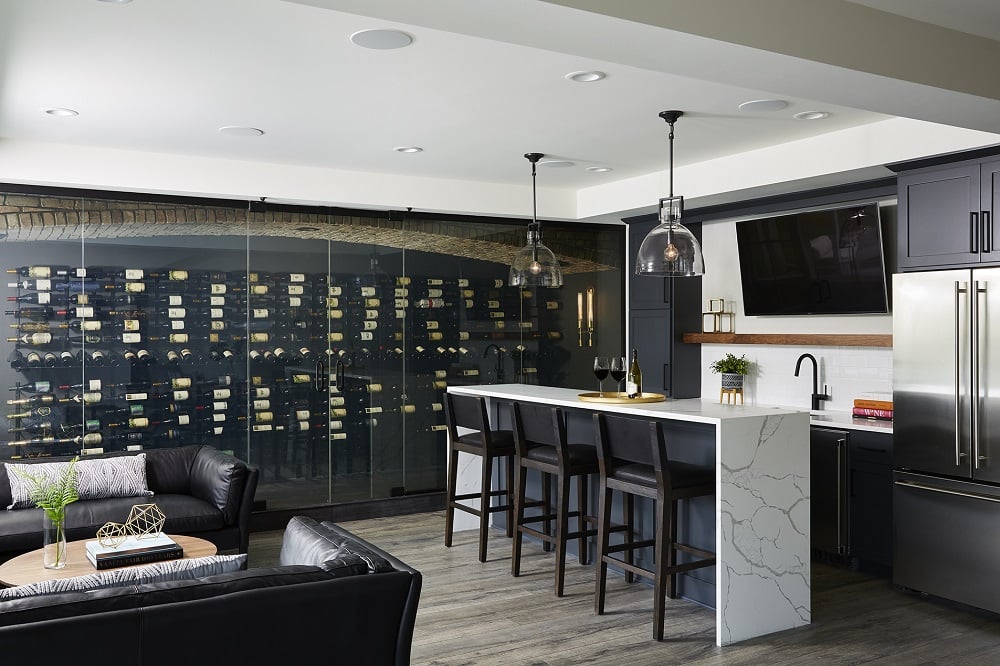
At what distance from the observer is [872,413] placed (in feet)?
18.4

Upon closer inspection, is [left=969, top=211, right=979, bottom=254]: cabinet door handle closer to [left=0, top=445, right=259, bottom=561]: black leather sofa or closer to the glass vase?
[left=0, top=445, right=259, bottom=561]: black leather sofa

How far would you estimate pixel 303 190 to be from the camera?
6.50m

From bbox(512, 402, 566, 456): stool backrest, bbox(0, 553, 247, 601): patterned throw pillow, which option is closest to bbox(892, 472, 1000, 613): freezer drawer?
bbox(512, 402, 566, 456): stool backrest

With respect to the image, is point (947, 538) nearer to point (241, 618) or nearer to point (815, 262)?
point (815, 262)

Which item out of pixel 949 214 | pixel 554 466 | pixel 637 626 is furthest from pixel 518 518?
pixel 949 214

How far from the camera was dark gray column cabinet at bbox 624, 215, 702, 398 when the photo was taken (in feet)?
24.1

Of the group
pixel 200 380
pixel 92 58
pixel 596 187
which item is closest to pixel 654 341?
pixel 596 187

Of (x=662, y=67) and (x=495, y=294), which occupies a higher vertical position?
(x=662, y=67)

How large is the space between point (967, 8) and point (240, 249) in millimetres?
5109

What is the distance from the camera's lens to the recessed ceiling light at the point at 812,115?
479 cm

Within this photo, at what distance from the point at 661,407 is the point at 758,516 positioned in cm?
78

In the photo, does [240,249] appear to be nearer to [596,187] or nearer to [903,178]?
[596,187]

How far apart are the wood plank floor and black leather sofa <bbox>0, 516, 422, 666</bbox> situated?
1318mm

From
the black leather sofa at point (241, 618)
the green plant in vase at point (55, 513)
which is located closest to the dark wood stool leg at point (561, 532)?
the black leather sofa at point (241, 618)
